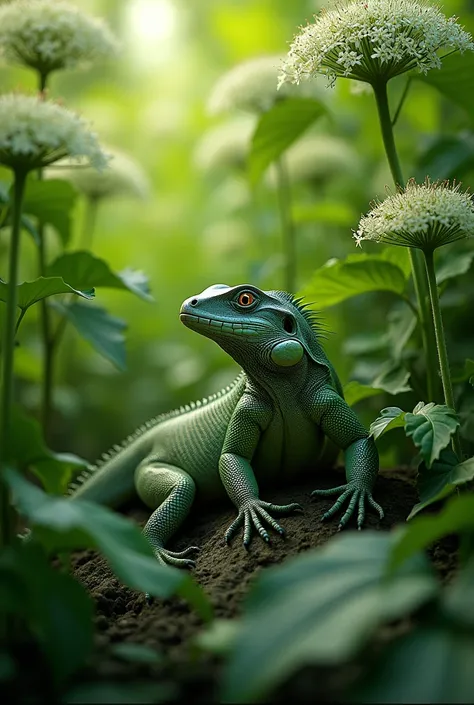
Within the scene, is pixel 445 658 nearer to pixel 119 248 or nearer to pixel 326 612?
pixel 326 612

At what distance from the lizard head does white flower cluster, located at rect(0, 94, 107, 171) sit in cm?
75

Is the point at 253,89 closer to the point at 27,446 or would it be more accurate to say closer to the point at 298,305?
the point at 298,305

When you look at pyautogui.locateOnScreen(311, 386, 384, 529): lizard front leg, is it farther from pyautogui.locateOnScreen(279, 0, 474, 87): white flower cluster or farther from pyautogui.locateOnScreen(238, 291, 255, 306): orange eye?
pyautogui.locateOnScreen(279, 0, 474, 87): white flower cluster

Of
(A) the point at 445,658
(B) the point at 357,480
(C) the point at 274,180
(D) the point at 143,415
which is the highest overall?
(C) the point at 274,180

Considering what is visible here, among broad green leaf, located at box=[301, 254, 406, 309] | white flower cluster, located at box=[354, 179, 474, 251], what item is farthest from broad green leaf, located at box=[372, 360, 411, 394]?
white flower cluster, located at box=[354, 179, 474, 251]

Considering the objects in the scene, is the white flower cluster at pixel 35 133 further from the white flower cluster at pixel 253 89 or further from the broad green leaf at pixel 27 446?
the white flower cluster at pixel 253 89

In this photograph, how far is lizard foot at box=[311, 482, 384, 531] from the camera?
2.88 meters

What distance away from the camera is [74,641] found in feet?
6.61

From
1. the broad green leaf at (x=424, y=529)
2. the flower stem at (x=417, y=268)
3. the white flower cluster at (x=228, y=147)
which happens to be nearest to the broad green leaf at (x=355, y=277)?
the flower stem at (x=417, y=268)

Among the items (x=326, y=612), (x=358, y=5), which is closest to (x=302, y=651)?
(x=326, y=612)

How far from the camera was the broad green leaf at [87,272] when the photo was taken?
3.61 m

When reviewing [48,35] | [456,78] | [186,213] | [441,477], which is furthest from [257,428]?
[186,213]

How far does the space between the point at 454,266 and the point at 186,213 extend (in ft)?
20.2

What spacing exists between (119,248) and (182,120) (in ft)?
5.08
